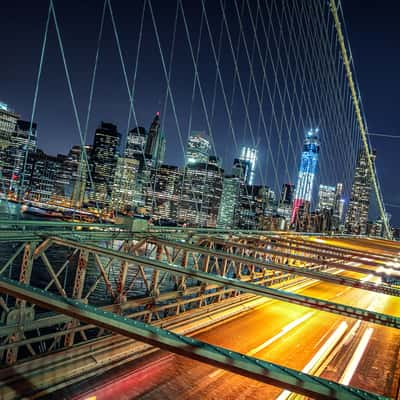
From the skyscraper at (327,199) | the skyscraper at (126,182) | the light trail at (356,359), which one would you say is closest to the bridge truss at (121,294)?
the light trail at (356,359)

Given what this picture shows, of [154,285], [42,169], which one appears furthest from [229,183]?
[154,285]

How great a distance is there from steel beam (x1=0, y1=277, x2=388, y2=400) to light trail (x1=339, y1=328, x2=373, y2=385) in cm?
530

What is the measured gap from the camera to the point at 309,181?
80.8 m

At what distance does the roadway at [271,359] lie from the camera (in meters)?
5.34

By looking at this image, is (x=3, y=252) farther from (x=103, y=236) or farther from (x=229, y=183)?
(x=103, y=236)

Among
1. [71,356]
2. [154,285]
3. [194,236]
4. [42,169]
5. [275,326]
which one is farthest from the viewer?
[42,169]

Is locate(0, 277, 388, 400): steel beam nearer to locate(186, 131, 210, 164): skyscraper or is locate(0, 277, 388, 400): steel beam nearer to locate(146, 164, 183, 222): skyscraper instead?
locate(146, 164, 183, 222): skyscraper

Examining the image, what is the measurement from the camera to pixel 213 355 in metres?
1.89

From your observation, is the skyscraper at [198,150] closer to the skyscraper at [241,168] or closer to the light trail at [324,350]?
the skyscraper at [241,168]

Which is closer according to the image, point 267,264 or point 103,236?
point 267,264

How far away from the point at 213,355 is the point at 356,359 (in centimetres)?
717

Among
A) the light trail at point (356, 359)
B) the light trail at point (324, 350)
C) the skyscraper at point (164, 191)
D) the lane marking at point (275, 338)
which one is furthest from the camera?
the skyscraper at point (164, 191)

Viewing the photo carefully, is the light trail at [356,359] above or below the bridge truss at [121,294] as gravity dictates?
below

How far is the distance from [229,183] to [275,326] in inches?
922
